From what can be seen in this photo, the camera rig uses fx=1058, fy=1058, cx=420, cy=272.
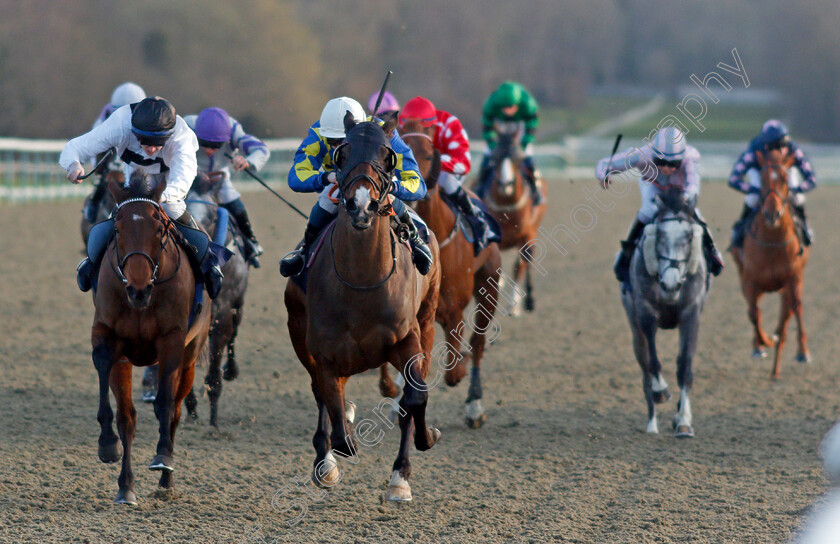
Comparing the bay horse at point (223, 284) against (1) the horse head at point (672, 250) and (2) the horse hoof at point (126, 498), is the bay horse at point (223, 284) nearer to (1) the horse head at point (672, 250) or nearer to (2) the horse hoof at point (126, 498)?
(2) the horse hoof at point (126, 498)

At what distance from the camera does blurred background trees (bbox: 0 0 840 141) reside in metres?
30.4

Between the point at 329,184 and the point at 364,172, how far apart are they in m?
0.78

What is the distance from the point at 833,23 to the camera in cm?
4516

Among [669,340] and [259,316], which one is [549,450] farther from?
[259,316]

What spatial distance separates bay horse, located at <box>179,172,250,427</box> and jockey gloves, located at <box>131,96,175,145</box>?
1441mm

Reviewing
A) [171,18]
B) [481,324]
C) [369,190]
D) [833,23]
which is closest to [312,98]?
[171,18]

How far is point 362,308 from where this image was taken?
4906mm

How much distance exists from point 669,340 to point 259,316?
4.18 m

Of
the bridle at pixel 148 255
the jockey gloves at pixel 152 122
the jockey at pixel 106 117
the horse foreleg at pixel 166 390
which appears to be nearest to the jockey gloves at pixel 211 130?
the jockey at pixel 106 117

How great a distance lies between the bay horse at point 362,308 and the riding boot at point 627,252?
2469mm

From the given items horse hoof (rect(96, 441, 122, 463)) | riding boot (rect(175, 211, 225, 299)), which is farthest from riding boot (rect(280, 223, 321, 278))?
horse hoof (rect(96, 441, 122, 463))

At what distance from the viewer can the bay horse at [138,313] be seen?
481cm

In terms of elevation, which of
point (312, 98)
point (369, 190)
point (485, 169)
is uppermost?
point (312, 98)

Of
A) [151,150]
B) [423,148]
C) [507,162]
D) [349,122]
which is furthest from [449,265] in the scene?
[507,162]
